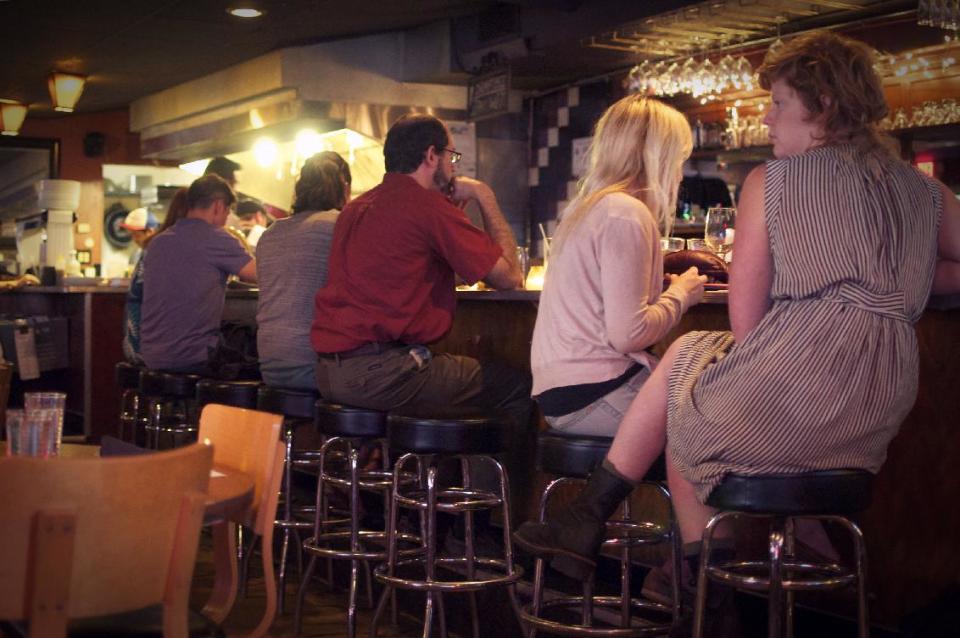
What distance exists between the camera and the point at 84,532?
5.48ft

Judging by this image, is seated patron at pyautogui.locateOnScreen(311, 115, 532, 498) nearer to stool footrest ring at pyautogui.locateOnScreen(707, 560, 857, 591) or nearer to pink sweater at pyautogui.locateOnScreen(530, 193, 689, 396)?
pink sweater at pyautogui.locateOnScreen(530, 193, 689, 396)

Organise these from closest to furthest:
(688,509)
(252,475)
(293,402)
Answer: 1. (252,475)
2. (688,509)
3. (293,402)

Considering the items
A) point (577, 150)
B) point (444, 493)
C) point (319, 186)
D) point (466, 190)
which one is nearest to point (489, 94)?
point (577, 150)

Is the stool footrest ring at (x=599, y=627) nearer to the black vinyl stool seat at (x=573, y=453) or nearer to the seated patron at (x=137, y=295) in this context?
the black vinyl stool seat at (x=573, y=453)

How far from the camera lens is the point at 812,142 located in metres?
2.47

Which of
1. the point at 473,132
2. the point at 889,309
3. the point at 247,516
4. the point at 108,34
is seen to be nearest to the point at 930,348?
the point at 889,309

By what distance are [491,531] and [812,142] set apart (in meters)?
2.13

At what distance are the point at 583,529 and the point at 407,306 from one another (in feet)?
4.08

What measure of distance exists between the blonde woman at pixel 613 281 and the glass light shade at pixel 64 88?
753 centimetres

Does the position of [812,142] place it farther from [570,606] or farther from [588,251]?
[570,606]

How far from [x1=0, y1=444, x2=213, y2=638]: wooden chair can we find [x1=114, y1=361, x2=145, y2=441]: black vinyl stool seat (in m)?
4.03

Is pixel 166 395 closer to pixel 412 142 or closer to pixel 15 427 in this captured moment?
pixel 412 142

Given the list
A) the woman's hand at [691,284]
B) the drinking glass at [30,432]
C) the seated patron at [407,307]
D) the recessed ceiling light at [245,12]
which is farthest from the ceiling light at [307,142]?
the drinking glass at [30,432]

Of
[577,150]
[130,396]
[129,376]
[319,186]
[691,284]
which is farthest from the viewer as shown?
[577,150]
